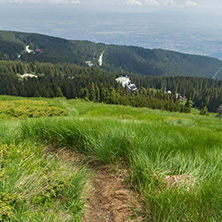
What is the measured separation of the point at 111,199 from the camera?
240 centimetres

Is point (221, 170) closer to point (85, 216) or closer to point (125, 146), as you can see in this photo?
point (125, 146)

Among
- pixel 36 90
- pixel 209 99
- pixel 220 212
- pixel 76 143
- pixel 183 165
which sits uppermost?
pixel 220 212

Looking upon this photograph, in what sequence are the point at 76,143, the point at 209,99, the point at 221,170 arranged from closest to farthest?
the point at 221,170, the point at 76,143, the point at 209,99

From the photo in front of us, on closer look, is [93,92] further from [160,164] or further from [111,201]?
[111,201]

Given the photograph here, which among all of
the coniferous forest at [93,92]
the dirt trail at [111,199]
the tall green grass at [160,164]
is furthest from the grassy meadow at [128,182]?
the coniferous forest at [93,92]

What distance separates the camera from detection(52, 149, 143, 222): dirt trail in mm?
2104

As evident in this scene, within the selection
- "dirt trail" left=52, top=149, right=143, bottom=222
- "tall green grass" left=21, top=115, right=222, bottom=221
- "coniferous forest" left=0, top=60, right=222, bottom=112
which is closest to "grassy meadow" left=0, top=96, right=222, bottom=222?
"tall green grass" left=21, top=115, right=222, bottom=221

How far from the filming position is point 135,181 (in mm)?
2619

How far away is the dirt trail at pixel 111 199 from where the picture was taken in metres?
2.10

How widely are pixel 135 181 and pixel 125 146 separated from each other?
0.87 metres

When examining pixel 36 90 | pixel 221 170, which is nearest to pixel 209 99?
pixel 36 90

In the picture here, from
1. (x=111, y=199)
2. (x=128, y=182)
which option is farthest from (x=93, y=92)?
(x=111, y=199)

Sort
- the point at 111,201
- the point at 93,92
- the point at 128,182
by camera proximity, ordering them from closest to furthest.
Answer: the point at 111,201 → the point at 128,182 → the point at 93,92

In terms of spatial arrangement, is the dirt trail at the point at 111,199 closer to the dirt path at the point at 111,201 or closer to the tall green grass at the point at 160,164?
the dirt path at the point at 111,201
